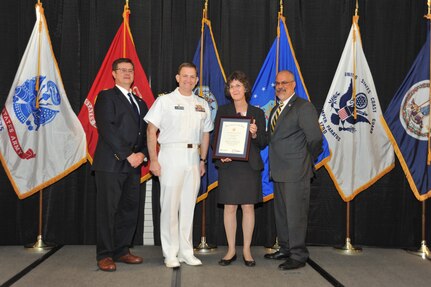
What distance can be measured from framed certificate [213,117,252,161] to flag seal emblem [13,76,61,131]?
1.79 meters

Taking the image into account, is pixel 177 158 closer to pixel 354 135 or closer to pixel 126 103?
pixel 126 103

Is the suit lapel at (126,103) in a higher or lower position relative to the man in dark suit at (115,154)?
higher

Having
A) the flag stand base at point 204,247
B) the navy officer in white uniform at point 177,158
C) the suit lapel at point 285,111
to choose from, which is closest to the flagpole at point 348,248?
the flag stand base at point 204,247

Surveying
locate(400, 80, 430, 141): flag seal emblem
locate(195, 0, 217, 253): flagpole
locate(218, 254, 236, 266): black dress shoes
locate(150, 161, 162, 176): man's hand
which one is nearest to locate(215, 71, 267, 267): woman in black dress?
locate(218, 254, 236, 266): black dress shoes

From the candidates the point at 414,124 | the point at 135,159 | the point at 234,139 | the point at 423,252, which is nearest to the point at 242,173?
the point at 234,139

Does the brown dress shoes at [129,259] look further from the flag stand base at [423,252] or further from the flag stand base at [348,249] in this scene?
the flag stand base at [423,252]

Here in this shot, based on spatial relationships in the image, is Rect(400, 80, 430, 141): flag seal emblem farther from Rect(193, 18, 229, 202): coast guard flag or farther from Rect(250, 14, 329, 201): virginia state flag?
Rect(193, 18, 229, 202): coast guard flag

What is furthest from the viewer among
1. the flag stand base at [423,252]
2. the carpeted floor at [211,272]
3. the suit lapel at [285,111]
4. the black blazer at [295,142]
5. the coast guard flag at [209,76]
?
the coast guard flag at [209,76]

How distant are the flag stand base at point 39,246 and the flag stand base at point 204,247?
1.49 meters

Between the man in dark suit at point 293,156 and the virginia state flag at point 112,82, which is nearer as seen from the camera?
the man in dark suit at point 293,156

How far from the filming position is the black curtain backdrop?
4730 millimetres

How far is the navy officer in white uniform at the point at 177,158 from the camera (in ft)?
12.2

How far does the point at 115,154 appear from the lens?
366cm

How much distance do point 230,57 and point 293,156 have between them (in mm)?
1574
